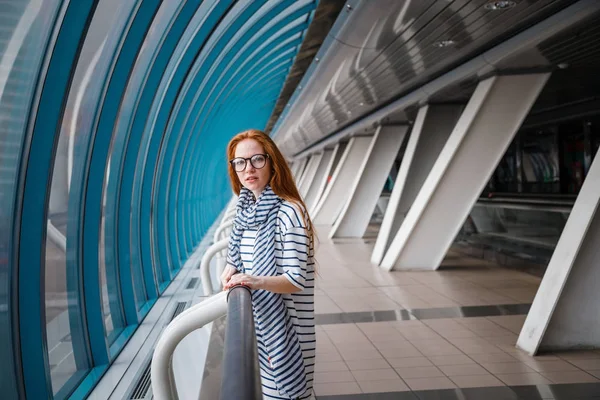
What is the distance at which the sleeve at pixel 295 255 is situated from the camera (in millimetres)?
2182

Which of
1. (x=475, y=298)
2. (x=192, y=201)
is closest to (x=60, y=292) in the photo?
(x=475, y=298)

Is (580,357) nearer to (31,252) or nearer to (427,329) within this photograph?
(427,329)

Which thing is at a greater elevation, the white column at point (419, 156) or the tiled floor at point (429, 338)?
the white column at point (419, 156)

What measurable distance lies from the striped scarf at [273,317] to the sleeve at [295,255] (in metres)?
0.06

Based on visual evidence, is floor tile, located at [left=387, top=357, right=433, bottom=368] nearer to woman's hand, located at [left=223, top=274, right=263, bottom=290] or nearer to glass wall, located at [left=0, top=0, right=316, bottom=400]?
glass wall, located at [left=0, top=0, right=316, bottom=400]

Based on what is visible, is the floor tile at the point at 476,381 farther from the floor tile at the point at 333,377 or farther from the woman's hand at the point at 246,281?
the woman's hand at the point at 246,281

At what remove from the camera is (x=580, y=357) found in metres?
4.97

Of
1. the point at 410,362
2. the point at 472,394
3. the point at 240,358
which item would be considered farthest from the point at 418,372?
the point at 240,358

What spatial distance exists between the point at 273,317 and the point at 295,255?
266 mm

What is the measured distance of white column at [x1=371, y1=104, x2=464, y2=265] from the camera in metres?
11.2

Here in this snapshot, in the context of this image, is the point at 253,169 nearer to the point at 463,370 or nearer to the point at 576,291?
the point at 463,370

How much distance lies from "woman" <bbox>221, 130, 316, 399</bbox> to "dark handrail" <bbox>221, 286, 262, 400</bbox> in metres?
0.55

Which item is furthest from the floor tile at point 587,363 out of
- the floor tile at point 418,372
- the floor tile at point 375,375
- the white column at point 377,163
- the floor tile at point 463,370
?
the white column at point 377,163

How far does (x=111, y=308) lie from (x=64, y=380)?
1.91m
